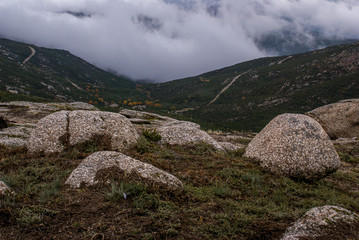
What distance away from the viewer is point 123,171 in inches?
265

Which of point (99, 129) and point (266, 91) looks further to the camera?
point (266, 91)

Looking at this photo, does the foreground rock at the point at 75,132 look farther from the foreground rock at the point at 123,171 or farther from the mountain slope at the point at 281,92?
the mountain slope at the point at 281,92

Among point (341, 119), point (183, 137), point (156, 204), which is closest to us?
point (156, 204)

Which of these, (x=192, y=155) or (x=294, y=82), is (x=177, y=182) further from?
(x=294, y=82)

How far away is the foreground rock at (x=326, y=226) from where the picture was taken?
13.5 feet

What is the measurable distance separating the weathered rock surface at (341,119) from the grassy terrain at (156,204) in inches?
878

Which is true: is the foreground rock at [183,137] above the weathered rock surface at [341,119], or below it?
below

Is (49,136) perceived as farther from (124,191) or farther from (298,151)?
(298,151)

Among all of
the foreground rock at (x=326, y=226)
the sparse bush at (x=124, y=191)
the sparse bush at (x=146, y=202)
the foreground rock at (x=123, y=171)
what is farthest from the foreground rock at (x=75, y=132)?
the foreground rock at (x=326, y=226)

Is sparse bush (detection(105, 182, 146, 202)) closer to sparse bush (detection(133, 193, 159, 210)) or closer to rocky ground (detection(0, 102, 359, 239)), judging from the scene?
rocky ground (detection(0, 102, 359, 239))

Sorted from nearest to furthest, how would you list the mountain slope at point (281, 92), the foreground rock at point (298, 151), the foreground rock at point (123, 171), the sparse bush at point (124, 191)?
the sparse bush at point (124, 191)
the foreground rock at point (123, 171)
the foreground rock at point (298, 151)
the mountain slope at point (281, 92)

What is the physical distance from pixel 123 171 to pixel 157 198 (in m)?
1.74

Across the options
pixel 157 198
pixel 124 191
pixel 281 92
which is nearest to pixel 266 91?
pixel 281 92

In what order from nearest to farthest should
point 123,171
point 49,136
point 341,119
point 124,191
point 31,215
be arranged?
point 31,215
point 124,191
point 123,171
point 49,136
point 341,119
